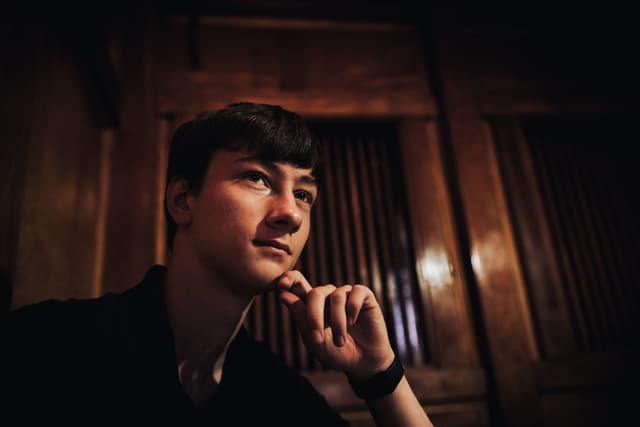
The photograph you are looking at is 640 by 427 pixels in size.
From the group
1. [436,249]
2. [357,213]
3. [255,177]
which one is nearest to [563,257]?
[436,249]

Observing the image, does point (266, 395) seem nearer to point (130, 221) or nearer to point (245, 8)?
point (130, 221)

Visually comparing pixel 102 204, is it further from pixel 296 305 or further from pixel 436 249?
pixel 436 249

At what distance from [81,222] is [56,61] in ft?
2.80

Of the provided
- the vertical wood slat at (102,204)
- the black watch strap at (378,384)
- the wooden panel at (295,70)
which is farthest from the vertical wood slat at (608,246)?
the vertical wood slat at (102,204)

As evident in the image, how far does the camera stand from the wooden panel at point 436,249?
2.68m

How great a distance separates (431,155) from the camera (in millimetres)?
3129

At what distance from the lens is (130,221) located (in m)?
2.61

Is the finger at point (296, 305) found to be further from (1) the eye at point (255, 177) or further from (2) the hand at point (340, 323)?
(1) the eye at point (255, 177)

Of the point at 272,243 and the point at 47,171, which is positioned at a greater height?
the point at 47,171

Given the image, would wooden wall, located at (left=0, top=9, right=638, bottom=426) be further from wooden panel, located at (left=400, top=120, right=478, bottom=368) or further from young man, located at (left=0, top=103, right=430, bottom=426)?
young man, located at (left=0, top=103, right=430, bottom=426)

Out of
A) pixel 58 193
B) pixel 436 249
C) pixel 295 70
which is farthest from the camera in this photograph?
pixel 295 70

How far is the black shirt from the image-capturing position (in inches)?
41.5

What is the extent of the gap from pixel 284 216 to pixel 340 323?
37 centimetres

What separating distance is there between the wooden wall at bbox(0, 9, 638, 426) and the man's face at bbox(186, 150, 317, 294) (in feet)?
2.85
